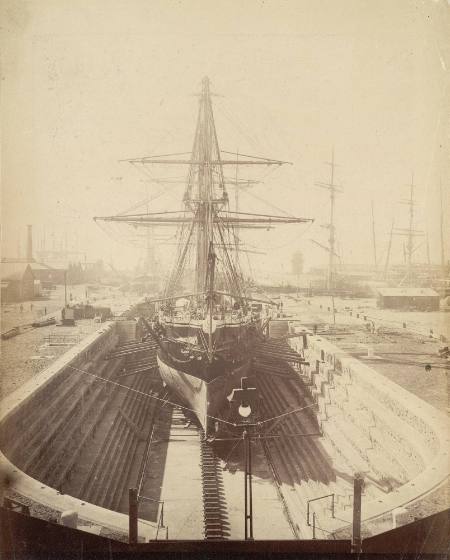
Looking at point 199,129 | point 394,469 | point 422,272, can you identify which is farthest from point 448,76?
point 422,272

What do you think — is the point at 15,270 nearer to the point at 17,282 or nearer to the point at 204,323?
the point at 17,282

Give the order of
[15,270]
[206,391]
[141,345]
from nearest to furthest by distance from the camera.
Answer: [206,391] < [141,345] < [15,270]

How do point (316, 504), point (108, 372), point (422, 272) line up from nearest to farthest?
point (316, 504) < point (108, 372) < point (422, 272)

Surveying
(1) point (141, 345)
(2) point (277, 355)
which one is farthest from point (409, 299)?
(1) point (141, 345)

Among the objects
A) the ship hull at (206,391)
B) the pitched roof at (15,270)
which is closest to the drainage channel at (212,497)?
the ship hull at (206,391)

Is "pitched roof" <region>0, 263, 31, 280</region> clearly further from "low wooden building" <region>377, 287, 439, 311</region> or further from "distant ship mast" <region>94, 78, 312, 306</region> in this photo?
"low wooden building" <region>377, 287, 439, 311</region>

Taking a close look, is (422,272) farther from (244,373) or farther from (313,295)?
(244,373)

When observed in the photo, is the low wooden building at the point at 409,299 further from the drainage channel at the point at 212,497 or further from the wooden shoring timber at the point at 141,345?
the drainage channel at the point at 212,497
